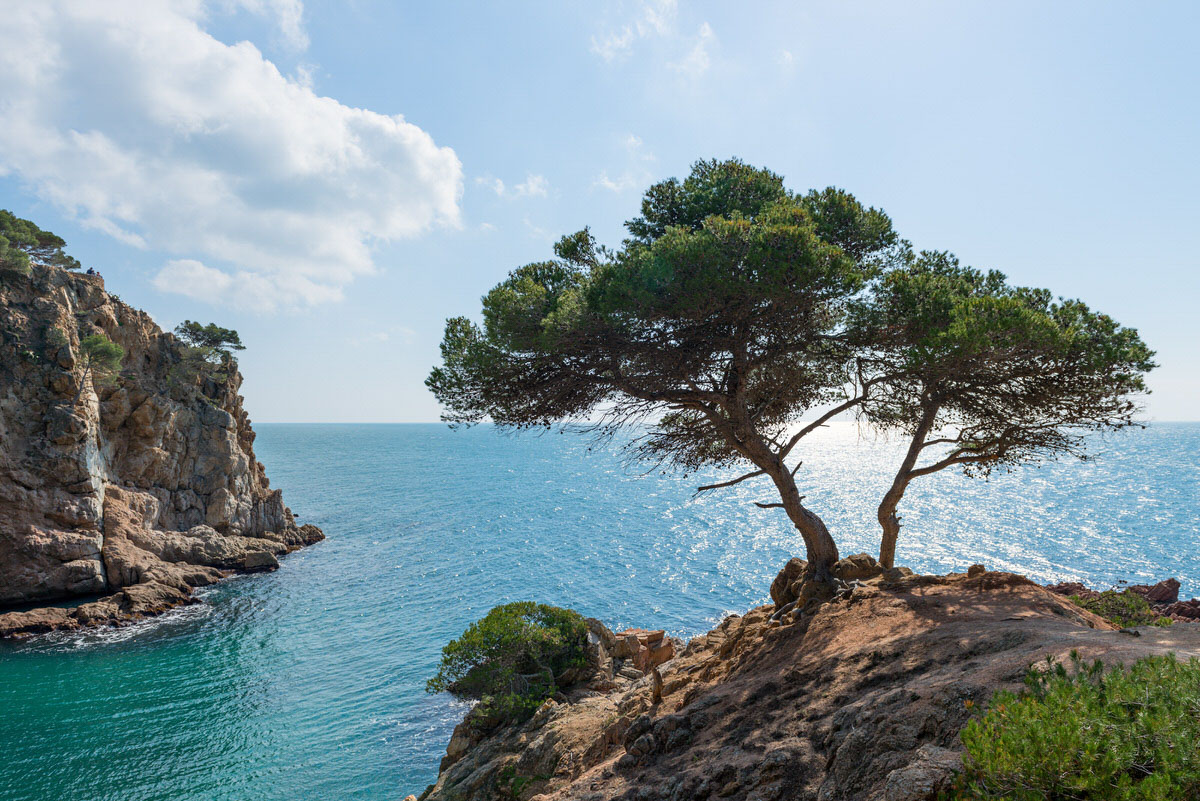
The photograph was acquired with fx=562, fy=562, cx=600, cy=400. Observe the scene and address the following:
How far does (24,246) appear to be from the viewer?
43.9 metres

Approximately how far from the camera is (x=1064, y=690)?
4.65 metres

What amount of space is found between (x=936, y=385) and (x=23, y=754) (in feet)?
112

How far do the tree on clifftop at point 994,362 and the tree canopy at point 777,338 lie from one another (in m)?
0.04

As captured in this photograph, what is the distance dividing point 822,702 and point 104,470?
160 ft

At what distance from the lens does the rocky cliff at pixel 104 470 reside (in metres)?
33.9

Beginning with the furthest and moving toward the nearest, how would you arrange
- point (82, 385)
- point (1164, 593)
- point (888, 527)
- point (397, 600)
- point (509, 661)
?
1. point (397, 600)
2. point (82, 385)
3. point (1164, 593)
4. point (509, 661)
5. point (888, 527)

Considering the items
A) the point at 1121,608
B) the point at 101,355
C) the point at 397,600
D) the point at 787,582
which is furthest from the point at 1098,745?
the point at 101,355

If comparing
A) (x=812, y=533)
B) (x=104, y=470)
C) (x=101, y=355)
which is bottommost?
(x=104, y=470)

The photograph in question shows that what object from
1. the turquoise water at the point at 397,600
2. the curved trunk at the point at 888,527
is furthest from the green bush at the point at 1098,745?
the turquoise water at the point at 397,600

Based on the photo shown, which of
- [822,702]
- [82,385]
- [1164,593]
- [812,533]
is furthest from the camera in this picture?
[82,385]

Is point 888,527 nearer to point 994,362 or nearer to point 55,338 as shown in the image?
point 994,362

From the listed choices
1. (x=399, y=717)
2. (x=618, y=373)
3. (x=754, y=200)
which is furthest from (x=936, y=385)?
(x=399, y=717)

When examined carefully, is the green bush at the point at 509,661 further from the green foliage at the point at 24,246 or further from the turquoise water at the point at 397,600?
the green foliage at the point at 24,246

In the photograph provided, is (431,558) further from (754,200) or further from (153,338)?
(754,200)
